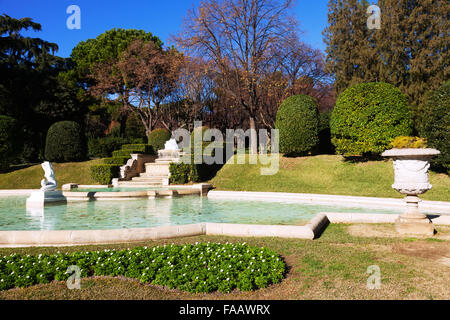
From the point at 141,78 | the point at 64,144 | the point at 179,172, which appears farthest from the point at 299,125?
the point at 141,78

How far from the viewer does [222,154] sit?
812 inches

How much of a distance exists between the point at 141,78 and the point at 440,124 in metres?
26.2

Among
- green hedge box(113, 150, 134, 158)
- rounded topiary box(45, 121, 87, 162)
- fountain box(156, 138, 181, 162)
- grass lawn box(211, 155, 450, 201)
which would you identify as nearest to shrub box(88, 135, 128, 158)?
rounded topiary box(45, 121, 87, 162)

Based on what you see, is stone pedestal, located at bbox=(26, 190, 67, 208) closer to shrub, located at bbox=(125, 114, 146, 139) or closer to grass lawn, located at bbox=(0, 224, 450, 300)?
grass lawn, located at bbox=(0, 224, 450, 300)

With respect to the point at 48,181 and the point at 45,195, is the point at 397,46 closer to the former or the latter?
the point at 48,181

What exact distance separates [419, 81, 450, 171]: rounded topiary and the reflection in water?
18.1ft

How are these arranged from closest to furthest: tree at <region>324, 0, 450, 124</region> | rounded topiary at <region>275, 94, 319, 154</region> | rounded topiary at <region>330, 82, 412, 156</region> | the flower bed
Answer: the flower bed → rounded topiary at <region>330, 82, 412, 156</region> → rounded topiary at <region>275, 94, 319, 154</region> → tree at <region>324, 0, 450, 124</region>

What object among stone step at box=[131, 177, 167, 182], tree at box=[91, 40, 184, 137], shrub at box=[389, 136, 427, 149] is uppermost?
tree at box=[91, 40, 184, 137]

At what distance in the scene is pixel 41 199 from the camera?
11461 millimetres

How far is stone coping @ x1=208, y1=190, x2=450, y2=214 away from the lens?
999cm

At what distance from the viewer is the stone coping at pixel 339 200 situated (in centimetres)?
999
